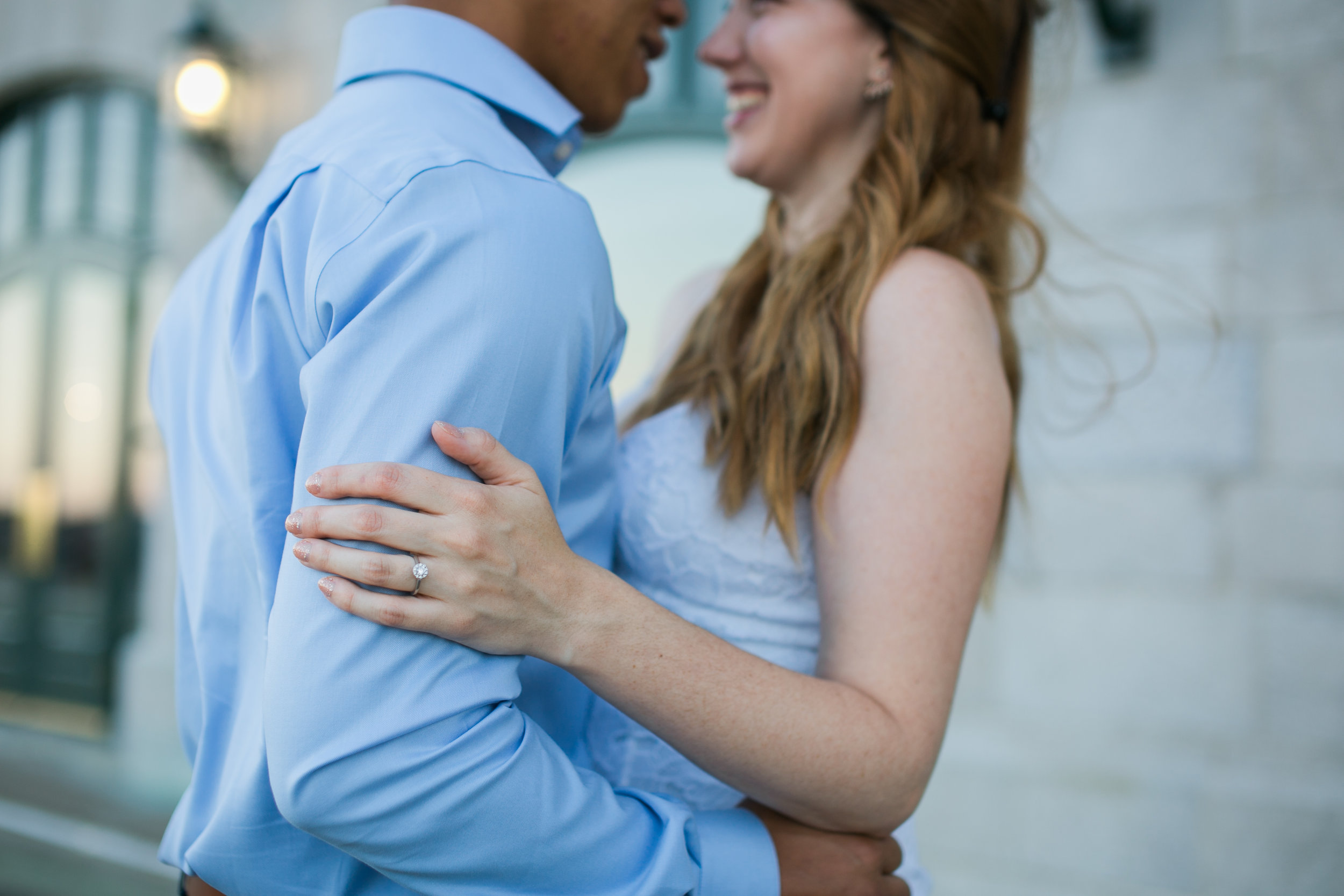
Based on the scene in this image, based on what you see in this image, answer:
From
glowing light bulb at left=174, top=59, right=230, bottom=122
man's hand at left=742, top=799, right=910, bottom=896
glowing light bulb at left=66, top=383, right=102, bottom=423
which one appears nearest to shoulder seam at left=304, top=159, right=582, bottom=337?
man's hand at left=742, top=799, right=910, bottom=896

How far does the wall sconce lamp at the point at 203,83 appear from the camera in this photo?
411cm

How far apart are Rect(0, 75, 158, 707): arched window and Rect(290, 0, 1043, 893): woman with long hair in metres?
5.00

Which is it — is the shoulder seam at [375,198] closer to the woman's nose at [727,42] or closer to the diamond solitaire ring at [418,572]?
the diamond solitaire ring at [418,572]

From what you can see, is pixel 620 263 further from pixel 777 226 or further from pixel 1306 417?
pixel 1306 417

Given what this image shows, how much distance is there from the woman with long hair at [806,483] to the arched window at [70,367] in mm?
5005

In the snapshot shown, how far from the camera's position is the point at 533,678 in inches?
40.8

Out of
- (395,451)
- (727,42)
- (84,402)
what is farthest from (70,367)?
(395,451)

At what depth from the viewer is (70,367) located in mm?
5805

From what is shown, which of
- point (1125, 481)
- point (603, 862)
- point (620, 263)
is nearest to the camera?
point (603, 862)

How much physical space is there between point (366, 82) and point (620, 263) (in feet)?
9.18

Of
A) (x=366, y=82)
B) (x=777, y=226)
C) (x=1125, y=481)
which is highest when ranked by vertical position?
(x=366, y=82)

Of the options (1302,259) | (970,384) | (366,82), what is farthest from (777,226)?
(1302,259)

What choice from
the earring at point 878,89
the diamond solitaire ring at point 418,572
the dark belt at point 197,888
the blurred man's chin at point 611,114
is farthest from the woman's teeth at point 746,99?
the dark belt at point 197,888

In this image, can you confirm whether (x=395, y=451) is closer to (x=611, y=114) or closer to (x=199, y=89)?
(x=611, y=114)
